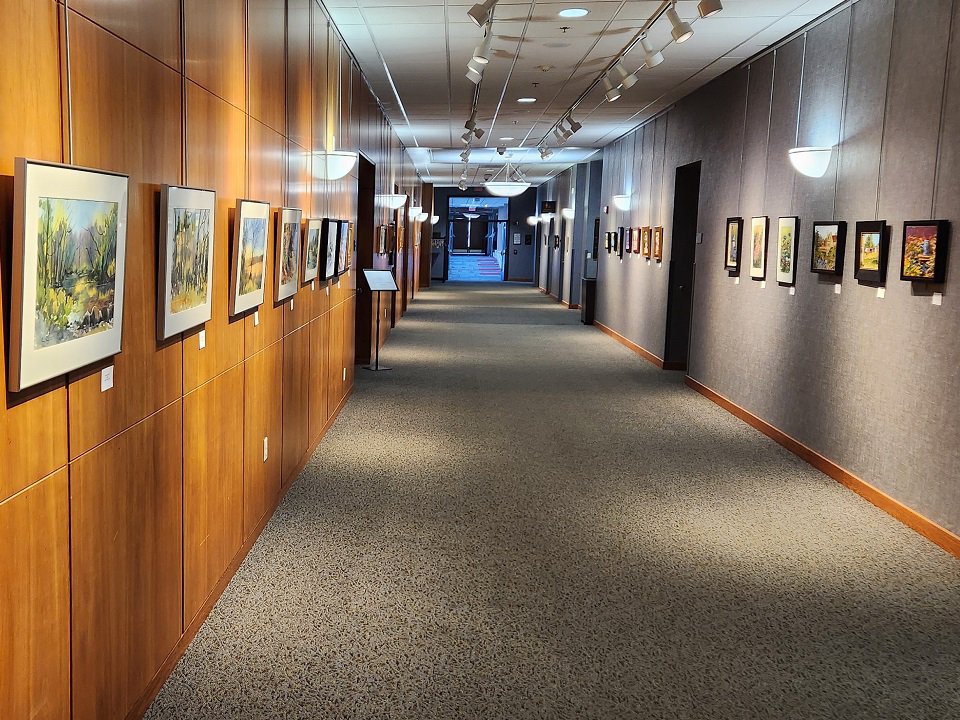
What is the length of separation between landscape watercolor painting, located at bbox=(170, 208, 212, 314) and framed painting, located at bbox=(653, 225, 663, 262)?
34.2 feet

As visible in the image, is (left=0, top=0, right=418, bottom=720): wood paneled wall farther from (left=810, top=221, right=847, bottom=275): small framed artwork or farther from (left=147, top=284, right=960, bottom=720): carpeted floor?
(left=810, top=221, right=847, bottom=275): small framed artwork

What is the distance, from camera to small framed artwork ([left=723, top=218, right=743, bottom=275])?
9.80 metres

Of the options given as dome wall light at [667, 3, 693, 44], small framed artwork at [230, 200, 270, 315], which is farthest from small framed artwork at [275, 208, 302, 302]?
dome wall light at [667, 3, 693, 44]

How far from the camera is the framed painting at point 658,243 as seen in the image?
44.1ft

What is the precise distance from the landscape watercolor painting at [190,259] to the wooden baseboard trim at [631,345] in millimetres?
10063

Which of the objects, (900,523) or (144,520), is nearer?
(144,520)

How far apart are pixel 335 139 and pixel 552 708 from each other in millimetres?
6241

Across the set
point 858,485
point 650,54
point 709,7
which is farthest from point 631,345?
point 709,7

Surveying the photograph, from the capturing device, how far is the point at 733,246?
9953mm

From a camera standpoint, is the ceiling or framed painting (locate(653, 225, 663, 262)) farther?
framed painting (locate(653, 225, 663, 262))

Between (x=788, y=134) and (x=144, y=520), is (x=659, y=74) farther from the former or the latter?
(x=144, y=520)

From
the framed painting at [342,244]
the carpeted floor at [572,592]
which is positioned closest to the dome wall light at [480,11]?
the framed painting at [342,244]

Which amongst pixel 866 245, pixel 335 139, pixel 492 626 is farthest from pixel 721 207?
pixel 492 626

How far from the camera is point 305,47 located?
672 centimetres
